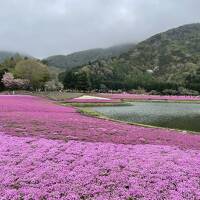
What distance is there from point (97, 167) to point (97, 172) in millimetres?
708

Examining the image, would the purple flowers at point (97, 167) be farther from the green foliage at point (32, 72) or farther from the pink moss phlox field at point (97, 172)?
the green foliage at point (32, 72)

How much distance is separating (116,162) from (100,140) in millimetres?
6810

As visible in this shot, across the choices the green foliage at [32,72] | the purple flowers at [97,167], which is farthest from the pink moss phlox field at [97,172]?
the green foliage at [32,72]

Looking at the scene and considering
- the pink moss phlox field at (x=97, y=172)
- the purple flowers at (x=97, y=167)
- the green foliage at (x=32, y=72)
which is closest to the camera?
the pink moss phlox field at (x=97, y=172)

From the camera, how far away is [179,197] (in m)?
13.2

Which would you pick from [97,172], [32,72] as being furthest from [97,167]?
[32,72]

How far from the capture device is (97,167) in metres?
16.5

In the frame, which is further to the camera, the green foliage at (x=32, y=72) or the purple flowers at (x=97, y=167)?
the green foliage at (x=32, y=72)

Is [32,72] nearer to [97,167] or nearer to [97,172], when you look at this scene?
[97,167]

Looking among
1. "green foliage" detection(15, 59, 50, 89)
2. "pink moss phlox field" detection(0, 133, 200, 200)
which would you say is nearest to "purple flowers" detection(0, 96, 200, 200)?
"pink moss phlox field" detection(0, 133, 200, 200)

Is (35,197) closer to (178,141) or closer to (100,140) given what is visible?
(100,140)

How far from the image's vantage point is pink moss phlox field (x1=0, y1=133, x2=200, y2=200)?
1367cm

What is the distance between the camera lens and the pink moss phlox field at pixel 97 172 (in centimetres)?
1367

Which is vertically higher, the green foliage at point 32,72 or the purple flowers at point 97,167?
Answer: the green foliage at point 32,72
